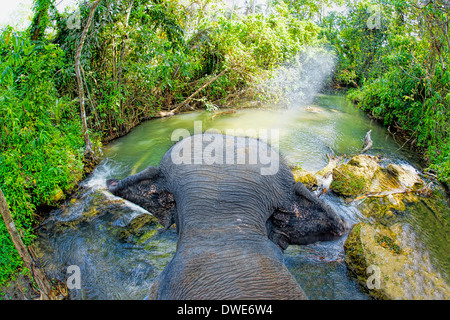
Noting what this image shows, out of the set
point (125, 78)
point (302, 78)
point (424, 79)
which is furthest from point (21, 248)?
point (302, 78)

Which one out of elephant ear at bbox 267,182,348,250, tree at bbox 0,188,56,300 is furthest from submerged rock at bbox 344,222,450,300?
tree at bbox 0,188,56,300

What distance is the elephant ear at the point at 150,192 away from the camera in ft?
6.86

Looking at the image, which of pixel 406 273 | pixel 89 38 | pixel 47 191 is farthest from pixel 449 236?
pixel 89 38

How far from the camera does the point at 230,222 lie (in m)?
1.61

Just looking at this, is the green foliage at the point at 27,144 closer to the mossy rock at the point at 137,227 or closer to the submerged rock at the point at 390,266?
the mossy rock at the point at 137,227

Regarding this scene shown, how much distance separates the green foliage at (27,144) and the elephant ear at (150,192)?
2.12 metres


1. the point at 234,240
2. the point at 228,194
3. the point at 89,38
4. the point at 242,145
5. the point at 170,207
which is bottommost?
the point at 170,207

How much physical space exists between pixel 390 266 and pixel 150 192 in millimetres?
3184

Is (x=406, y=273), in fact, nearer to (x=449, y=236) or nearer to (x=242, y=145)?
(x=449, y=236)

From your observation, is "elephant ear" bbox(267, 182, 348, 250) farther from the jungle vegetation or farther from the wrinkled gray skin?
the jungle vegetation

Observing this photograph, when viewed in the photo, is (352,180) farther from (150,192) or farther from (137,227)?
(150,192)

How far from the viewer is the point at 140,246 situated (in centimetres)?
424

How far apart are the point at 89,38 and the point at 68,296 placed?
630 centimetres

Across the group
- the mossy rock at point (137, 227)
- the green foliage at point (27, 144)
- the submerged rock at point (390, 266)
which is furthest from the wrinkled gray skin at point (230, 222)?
the mossy rock at point (137, 227)
